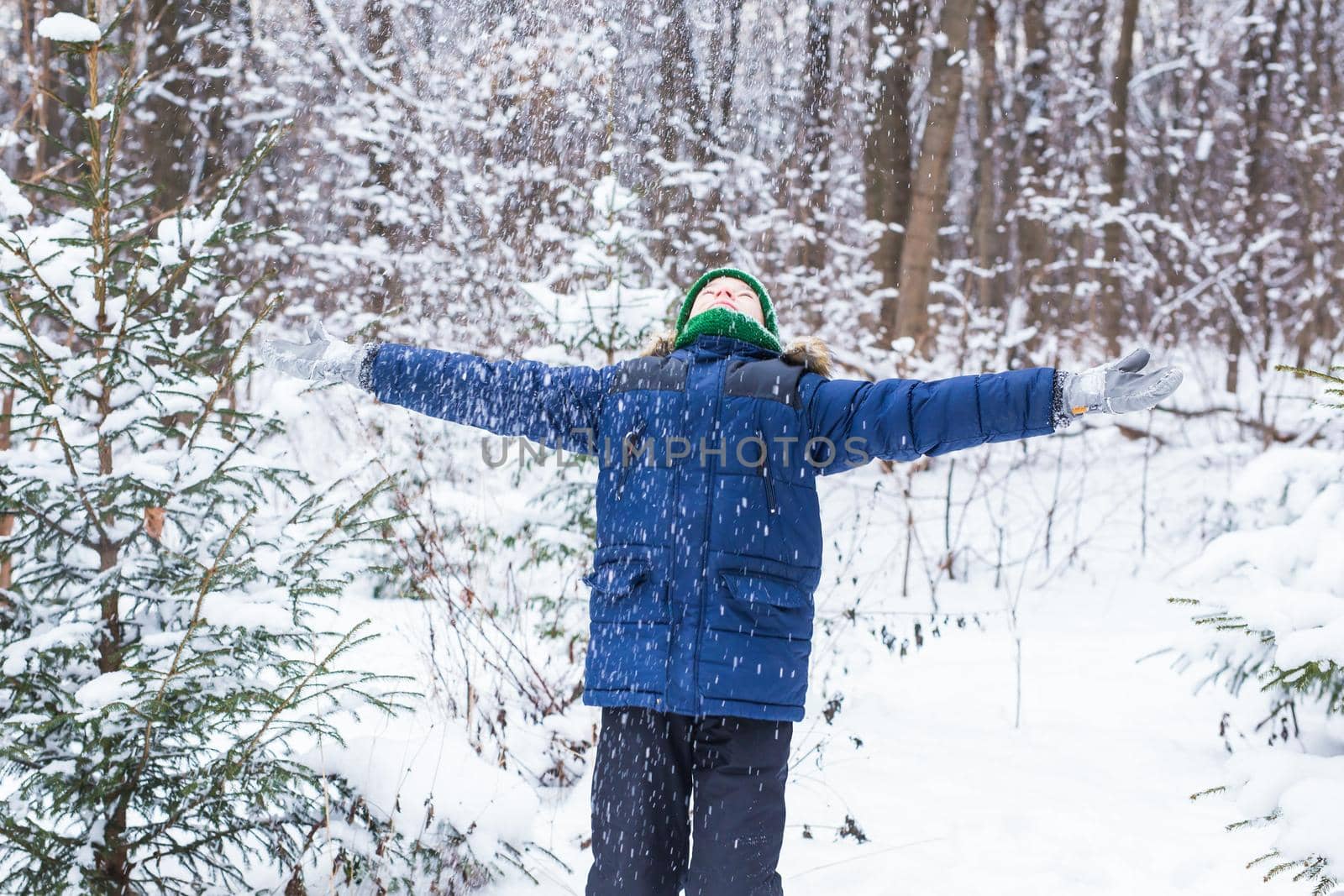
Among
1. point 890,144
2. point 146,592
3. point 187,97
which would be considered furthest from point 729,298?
point 890,144

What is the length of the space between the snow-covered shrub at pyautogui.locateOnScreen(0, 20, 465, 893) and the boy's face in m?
1.04

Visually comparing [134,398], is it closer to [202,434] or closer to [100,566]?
[202,434]

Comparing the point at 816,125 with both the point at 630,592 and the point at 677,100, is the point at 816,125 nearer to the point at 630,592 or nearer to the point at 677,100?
the point at 677,100

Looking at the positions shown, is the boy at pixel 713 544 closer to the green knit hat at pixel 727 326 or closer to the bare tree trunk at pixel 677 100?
the green knit hat at pixel 727 326

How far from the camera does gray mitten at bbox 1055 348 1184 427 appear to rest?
6.35ft

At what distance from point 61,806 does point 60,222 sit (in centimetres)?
153

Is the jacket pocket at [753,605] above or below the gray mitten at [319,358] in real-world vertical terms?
below

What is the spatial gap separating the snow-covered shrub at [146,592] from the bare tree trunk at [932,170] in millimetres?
6885

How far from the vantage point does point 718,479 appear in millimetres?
2162

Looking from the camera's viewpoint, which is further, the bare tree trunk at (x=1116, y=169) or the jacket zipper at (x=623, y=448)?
the bare tree trunk at (x=1116, y=169)

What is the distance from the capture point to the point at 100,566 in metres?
2.53

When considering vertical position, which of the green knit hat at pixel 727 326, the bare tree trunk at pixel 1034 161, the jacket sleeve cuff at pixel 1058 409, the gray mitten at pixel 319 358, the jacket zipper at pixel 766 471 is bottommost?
the jacket zipper at pixel 766 471

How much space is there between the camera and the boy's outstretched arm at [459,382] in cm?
235

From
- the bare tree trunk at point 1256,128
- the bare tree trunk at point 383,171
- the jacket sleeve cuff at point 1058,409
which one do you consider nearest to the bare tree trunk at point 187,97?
the bare tree trunk at point 383,171
